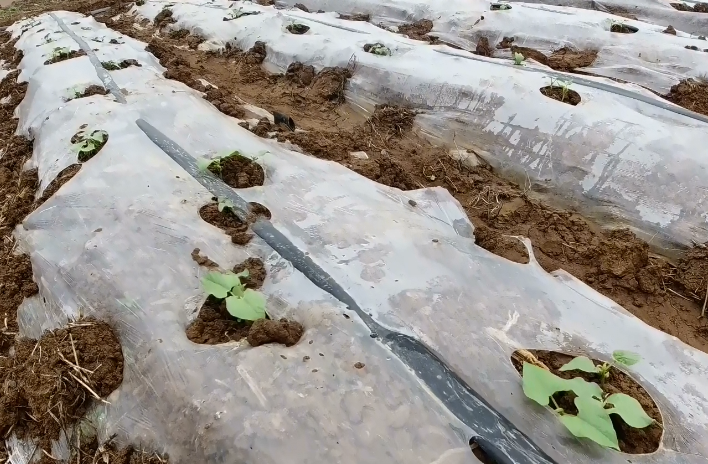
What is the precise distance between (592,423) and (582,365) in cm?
25

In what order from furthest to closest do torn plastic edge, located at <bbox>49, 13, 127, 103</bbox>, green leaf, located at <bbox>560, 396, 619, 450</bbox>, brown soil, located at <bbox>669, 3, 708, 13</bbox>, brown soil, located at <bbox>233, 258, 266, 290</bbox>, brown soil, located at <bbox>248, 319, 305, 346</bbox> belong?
brown soil, located at <bbox>669, 3, 708, 13</bbox> → torn plastic edge, located at <bbox>49, 13, 127, 103</bbox> → brown soil, located at <bbox>233, 258, 266, 290</bbox> → brown soil, located at <bbox>248, 319, 305, 346</bbox> → green leaf, located at <bbox>560, 396, 619, 450</bbox>

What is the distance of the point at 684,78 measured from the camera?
4.55 m

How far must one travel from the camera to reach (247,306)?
7.28ft

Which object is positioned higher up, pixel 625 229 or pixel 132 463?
pixel 625 229

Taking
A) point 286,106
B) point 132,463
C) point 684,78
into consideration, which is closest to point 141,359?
point 132,463

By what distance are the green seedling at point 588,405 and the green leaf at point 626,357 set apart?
0.18 metres

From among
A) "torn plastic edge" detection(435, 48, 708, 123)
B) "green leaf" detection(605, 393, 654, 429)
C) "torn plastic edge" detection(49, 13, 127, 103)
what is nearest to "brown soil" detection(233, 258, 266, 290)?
"green leaf" detection(605, 393, 654, 429)

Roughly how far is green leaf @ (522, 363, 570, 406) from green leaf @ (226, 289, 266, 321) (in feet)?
3.52

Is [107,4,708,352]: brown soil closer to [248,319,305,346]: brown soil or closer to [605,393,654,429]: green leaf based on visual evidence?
[248,319,305,346]: brown soil

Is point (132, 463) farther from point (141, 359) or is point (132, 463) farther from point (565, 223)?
point (565, 223)

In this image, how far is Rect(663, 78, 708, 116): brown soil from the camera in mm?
4277

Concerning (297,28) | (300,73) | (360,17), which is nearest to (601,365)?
(300,73)

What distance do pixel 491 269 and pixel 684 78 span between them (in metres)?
3.32

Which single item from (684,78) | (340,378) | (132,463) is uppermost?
(684,78)
